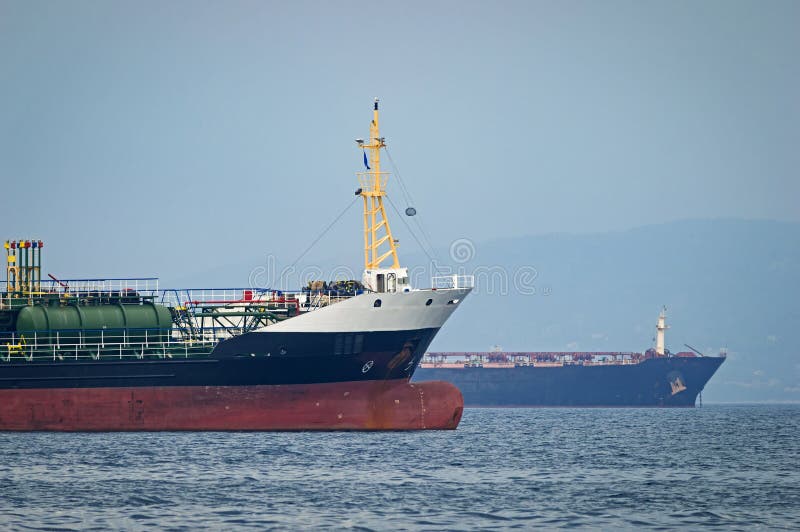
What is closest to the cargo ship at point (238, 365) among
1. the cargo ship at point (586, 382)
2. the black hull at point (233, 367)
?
the black hull at point (233, 367)

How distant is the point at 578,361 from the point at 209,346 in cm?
8441

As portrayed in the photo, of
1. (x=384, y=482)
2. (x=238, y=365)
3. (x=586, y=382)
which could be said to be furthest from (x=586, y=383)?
(x=384, y=482)

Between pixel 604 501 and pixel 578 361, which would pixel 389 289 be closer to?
pixel 604 501

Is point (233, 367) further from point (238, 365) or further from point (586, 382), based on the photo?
point (586, 382)

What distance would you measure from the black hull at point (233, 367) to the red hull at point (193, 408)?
0.96ft

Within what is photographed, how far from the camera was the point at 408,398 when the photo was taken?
167 ft

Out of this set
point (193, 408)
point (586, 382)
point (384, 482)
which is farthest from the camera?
point (586, 382)

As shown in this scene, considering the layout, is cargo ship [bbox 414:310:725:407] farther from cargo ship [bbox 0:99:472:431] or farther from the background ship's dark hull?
cargo ship [bbox 0:99:472:431]

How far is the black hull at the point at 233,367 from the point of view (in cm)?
4903

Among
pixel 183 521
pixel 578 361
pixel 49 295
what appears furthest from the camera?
pixel 578 361

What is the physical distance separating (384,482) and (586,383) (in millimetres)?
87858

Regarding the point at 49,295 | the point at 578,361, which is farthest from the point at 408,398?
the point at 578,361

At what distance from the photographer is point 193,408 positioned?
49.1 metres

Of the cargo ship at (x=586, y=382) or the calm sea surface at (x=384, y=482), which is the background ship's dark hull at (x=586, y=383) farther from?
the calm sea surface at (x=384, y=482)
